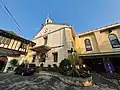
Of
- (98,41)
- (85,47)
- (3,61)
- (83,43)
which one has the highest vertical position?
(83,43)

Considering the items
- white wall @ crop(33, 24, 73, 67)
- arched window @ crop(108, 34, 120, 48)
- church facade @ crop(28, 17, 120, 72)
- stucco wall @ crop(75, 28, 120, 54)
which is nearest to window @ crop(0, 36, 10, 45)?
church facade @ crop(28, 17, 120, 72)

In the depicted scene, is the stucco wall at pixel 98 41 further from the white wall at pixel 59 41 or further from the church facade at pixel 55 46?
the white wall at pixel 59 41

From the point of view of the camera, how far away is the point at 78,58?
12.3 meters

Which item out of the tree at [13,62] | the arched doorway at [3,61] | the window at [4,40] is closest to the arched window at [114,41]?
Answer: the window at [4,40]

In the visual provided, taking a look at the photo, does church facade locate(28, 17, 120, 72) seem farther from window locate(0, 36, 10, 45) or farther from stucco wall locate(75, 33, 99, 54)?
window locate(0, 36, 10, 45)

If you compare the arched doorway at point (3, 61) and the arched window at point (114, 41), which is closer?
the arched window at point (114, 41)

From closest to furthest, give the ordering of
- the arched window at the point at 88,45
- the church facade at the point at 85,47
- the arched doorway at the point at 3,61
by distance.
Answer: the church facade at the point at 85,47, the arched window at the point at 88,45, the arched doorway at the point at 3,61

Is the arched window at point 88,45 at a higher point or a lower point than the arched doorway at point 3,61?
higher

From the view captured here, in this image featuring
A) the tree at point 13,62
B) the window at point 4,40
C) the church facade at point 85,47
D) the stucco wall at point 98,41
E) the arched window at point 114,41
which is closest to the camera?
the church facade at point 85,47

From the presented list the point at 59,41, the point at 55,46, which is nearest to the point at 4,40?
the point at 55,46

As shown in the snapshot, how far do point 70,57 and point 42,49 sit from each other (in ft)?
17.0

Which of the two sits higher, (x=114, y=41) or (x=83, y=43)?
(x=83, y=43)

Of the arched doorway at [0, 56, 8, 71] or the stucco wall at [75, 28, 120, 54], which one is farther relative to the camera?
the arched doorway at [0, 56, 8, 71]

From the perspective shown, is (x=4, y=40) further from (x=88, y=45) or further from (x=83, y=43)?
(x=88, y=45)
